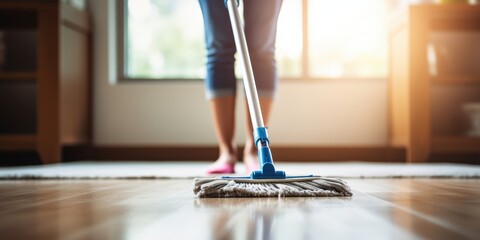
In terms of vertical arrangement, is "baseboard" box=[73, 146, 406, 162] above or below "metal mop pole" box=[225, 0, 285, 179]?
below

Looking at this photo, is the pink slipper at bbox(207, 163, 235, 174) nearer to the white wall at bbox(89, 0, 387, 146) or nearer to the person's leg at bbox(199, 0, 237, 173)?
the person's leg at bbox(199, 0, 237, 173)

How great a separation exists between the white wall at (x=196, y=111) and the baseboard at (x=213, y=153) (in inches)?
2.1

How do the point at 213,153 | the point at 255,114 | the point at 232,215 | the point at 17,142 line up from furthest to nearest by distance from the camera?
the point at 213,153 < the point at 17,142 < the point at 255,114 < the point at 232,215

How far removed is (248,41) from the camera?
5.33 ft

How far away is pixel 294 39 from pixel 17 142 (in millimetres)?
1330

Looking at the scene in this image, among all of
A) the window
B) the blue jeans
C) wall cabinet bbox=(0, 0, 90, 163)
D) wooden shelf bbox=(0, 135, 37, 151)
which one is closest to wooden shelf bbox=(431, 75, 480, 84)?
the window

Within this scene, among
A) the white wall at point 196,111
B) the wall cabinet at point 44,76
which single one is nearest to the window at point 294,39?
the white wall at point 196,111

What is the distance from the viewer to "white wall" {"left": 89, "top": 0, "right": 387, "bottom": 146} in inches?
112

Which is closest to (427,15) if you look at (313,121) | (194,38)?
(313,121)

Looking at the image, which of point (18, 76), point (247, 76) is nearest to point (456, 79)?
point (247, 76)

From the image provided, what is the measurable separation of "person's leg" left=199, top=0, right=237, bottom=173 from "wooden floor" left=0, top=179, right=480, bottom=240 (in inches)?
20.3

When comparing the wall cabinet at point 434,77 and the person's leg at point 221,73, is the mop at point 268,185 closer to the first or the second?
the person's leg at point 221,73

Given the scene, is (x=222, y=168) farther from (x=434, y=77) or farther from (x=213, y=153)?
(x=434, y=77)

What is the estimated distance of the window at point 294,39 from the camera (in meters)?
2.88
